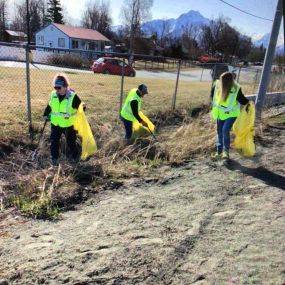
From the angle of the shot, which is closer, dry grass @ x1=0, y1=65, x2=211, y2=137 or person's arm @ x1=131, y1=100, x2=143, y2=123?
person's arm @ x1=131, y1=100, x2=143, y2=123

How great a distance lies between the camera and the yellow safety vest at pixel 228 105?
6.47 metres

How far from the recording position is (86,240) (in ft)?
12.4

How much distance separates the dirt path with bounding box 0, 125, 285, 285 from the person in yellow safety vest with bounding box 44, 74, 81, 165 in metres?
1.44

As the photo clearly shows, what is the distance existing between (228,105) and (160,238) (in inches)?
131

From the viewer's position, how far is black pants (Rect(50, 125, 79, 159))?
6156 millimetres

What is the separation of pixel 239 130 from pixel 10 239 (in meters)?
4.44

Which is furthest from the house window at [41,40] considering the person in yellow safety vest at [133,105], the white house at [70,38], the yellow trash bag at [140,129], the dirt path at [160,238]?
the dirt path at [160,238]

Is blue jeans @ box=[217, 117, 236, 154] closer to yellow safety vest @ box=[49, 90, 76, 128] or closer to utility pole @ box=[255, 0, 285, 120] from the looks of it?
yellow safety vest @ box=[49, 90, 76, 128]

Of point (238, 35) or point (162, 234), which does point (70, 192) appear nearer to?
point (162, 234)

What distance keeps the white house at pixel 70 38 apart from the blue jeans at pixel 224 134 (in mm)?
52177

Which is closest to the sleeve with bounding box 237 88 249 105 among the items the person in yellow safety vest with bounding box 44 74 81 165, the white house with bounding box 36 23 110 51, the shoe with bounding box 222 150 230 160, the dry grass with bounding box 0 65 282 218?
the shoe with bounding box 222 150 230 160

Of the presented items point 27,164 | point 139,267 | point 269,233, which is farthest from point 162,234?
point 27,164

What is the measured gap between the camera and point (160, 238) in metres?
3.85

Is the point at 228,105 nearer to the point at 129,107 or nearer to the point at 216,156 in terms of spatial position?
the point at 216,156
